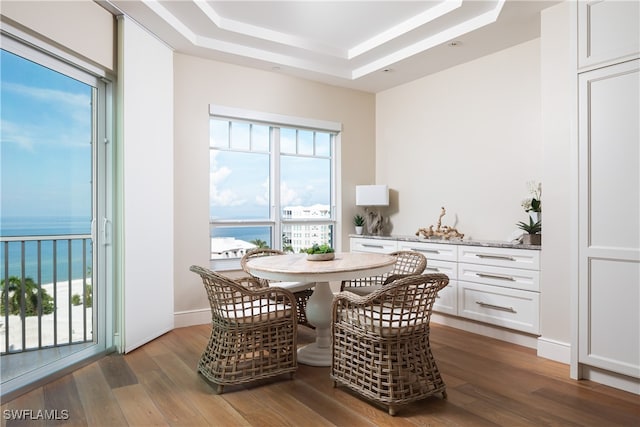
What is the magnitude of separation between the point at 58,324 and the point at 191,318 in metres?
1.30

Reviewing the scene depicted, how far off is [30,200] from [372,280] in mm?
2909

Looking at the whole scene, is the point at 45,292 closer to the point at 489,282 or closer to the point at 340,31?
the point at 340,31

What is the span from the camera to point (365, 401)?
2.46m

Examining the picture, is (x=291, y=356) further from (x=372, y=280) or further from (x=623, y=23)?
(x=623, y=23)

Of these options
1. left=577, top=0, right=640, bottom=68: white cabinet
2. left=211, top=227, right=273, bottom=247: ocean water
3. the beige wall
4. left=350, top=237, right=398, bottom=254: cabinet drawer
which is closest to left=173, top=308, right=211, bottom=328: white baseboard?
the beige wall

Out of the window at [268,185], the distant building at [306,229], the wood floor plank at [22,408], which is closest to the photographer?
the wood floor plank at [22,408]

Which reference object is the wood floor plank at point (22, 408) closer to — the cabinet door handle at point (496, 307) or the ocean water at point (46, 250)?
the ocean water at point (46, 250)

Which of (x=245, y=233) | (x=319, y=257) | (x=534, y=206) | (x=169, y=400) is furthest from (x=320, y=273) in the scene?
(x=245, y=233)

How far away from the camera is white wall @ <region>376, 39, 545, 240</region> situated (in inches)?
157

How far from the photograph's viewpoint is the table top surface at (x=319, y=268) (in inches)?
105

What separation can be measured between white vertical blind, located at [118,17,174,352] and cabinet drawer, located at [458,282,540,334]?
2.82 m

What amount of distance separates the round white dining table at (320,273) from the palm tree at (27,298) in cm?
149

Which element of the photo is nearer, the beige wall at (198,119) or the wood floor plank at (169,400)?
the wood floor plank at (169,400)

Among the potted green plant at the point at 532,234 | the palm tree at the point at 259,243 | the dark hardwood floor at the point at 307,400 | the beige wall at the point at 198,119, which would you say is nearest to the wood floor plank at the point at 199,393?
the dark hardwood floor at the point at 307,400
